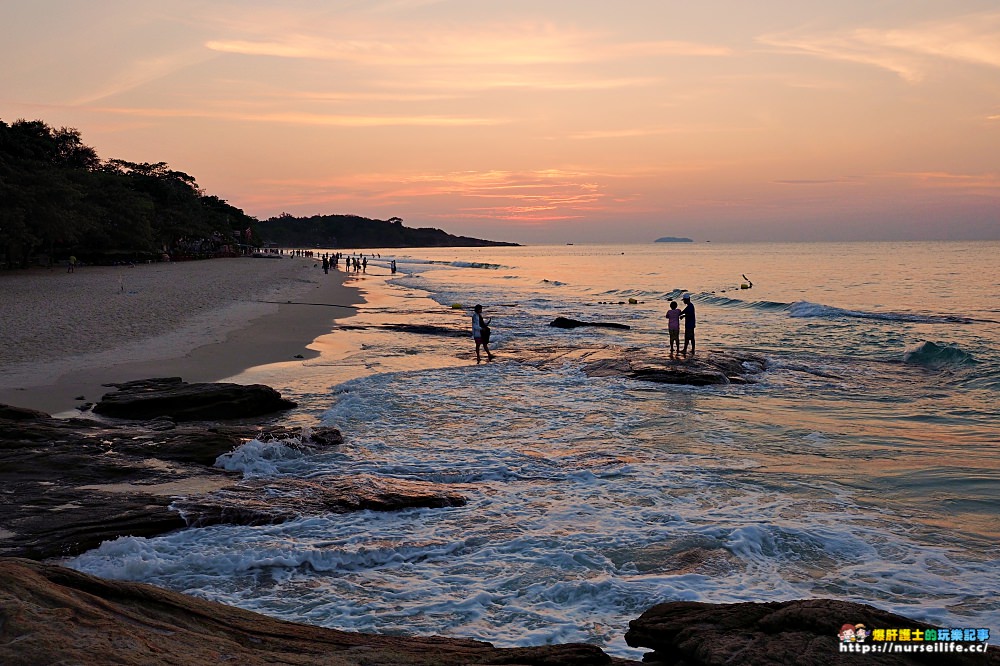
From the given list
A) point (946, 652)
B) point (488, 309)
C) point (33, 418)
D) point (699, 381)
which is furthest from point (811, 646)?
point (488, 309)

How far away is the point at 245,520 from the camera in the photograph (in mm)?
7531

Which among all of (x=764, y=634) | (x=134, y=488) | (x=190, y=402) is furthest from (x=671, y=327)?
(x=764, y=634)

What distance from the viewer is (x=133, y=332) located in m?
21.2

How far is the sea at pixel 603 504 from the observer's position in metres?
6.11

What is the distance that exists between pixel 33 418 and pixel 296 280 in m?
47.0

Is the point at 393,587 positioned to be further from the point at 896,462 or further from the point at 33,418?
the point at 896,462

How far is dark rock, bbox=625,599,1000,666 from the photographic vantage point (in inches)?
137

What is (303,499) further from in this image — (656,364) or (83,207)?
(83,207)

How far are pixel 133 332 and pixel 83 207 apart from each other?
1561 inches

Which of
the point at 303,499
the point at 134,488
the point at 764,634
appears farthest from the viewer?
the point at 303,499

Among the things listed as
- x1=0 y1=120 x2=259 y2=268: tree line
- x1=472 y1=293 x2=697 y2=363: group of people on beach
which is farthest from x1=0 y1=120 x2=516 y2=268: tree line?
x1=472 y1=293 x2=697 y2=363: group of people on beach

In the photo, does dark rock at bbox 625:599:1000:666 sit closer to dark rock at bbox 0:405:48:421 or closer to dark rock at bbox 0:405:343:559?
dark rock at bbox 0:405:343:559

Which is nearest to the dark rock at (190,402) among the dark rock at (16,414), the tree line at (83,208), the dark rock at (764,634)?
the dark rock at (16,414)

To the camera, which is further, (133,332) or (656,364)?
(133,332)
